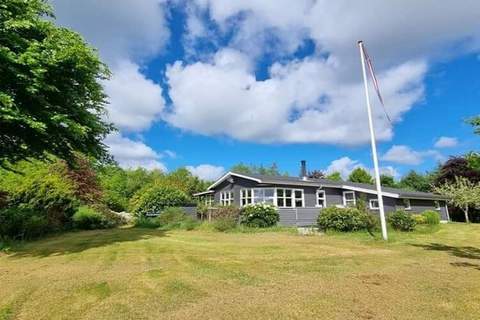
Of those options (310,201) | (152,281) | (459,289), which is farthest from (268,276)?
(310,201)

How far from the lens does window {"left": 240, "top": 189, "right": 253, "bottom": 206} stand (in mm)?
25806

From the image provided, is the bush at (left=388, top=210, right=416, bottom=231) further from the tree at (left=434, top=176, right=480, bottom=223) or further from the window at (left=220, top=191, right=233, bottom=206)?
the window at (left=220, top=191, right=233, bottom=206)

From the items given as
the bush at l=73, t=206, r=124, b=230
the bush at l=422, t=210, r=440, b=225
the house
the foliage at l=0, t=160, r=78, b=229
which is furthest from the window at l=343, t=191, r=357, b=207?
the foliage at l=0, t=160, r=78, b=229

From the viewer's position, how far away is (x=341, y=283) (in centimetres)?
727

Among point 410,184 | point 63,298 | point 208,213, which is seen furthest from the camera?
point 410,184

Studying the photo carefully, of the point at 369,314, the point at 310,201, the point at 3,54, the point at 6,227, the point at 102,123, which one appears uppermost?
the point at 3,54

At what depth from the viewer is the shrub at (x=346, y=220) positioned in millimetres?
19422

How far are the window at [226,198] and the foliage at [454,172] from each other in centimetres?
2286

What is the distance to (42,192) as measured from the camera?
20062 millimetres

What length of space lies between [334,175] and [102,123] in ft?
161

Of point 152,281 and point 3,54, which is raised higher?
point 3,54

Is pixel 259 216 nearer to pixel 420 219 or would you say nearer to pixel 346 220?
pixel 346 220

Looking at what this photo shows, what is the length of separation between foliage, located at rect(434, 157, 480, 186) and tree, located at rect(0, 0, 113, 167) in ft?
115

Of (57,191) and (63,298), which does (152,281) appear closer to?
(63,298)
